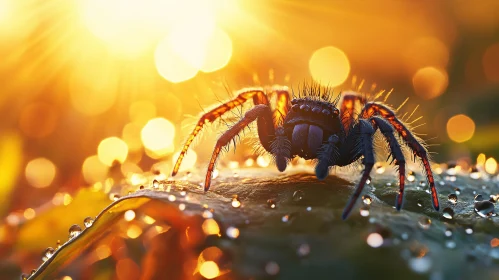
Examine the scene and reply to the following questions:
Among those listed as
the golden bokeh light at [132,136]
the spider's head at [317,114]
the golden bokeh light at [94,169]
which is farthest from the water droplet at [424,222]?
the golden bokeh light at [132,136]

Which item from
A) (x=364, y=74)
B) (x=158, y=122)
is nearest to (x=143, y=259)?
(x=158, y=122)

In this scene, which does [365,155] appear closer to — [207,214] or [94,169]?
[207,214]

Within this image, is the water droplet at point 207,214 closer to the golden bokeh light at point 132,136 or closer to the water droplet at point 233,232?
the water droplet at point 233,232

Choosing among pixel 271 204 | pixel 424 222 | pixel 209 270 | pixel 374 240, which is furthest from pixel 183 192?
pixel 424 222

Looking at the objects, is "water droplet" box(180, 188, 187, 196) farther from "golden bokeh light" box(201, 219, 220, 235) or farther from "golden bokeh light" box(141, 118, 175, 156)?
"golden bokeh light" box(141, 118, 175, 156)

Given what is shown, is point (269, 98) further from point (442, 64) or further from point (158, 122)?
point (442, 64)

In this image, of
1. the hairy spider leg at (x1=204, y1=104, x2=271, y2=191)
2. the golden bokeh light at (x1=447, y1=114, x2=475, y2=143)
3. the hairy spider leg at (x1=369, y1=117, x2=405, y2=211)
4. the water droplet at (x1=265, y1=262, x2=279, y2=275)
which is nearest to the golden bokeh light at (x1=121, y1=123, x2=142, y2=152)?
the golden bokeh light at (x1=447, y1=114, x2=475, y2=143)

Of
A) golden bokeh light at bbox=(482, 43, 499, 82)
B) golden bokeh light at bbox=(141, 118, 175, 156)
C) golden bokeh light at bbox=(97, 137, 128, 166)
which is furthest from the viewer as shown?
golden bokeh light at bbox=(482, 43, 499, 82)
